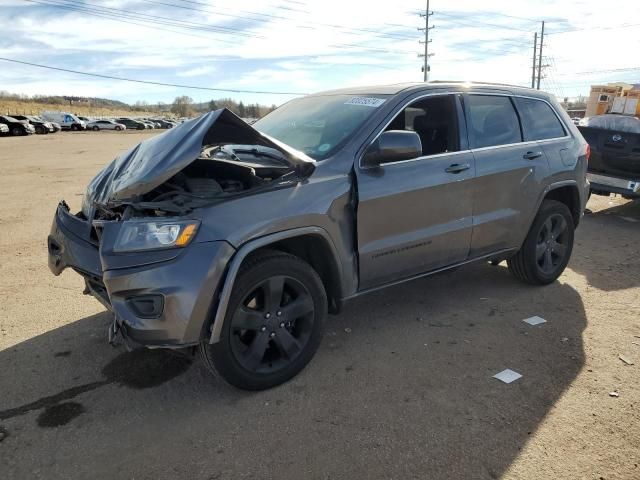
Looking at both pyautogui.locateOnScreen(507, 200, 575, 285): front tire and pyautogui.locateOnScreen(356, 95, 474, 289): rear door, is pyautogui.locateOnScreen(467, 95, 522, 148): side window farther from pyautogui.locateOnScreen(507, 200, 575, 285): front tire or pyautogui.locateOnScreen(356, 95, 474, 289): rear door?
pyautogui.locateOnScreen(507, 200, 575, 285): front tire

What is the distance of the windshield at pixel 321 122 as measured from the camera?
11.9 ft

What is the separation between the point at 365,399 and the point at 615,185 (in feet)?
21.5

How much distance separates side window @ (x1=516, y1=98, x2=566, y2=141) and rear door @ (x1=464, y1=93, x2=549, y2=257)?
100 millimetres

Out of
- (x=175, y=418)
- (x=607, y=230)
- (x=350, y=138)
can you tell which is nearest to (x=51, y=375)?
(x=175, y=418)

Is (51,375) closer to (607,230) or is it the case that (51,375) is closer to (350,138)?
(350,138)

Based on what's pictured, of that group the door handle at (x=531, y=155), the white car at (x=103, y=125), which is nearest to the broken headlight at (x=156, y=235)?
the door handle at (x=531, y=155)

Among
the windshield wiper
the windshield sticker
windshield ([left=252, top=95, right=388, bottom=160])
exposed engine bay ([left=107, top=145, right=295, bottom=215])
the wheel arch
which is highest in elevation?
the windshield sticker

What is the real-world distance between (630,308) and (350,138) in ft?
9.94

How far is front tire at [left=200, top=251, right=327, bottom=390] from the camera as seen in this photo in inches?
118

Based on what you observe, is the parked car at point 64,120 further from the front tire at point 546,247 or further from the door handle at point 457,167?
the door handle at point 457,167

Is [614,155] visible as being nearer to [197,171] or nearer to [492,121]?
[492,121]

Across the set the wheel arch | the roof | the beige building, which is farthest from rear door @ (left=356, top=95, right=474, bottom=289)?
the beige building

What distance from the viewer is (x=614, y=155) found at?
7.94 m

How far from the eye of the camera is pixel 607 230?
25.0 ft
